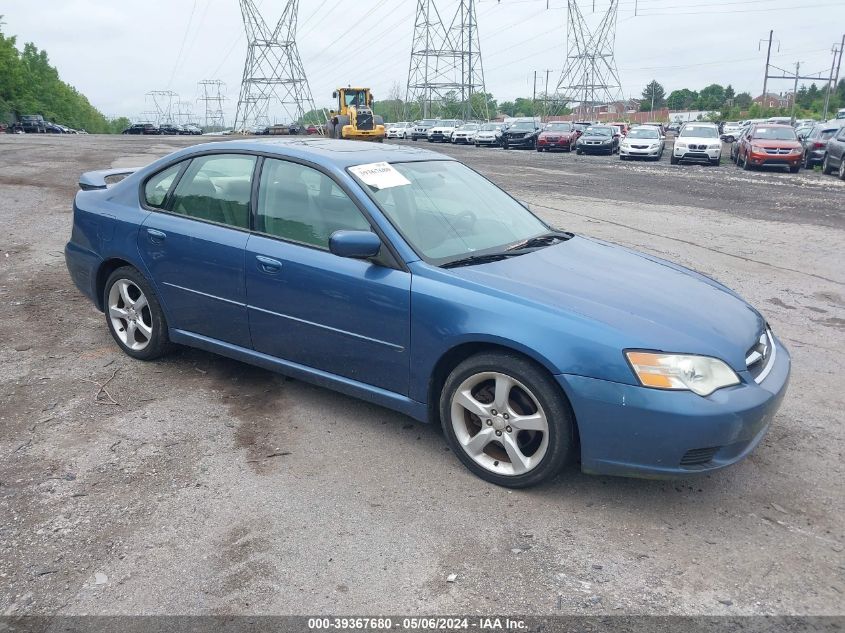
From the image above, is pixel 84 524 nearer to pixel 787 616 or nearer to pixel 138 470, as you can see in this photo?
pixel 138 470

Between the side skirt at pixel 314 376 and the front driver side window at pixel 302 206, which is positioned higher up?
the front driver side window at pixel 302 206

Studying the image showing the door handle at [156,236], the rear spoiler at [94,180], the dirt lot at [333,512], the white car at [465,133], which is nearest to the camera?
the dirt lot at [333,512]

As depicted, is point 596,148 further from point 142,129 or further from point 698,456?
point 142,129

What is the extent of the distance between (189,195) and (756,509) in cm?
378

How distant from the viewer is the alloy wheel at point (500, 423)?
334 cm

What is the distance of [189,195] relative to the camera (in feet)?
15.4

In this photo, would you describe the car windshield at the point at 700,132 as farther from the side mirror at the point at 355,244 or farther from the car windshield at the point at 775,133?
the side mirror at the point at 355,244

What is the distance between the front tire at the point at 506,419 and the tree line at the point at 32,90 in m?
83.4

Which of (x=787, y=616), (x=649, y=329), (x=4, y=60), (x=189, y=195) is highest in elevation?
(x=4, y=60)

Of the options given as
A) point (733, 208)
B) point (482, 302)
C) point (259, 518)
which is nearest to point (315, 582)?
point (259, 518)

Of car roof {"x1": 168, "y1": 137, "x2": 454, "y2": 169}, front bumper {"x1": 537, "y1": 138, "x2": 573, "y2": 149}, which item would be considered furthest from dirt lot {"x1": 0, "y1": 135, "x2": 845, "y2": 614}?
front bumper {"x1": 537, "y1": 138, "x2": 573, "y2": 149}

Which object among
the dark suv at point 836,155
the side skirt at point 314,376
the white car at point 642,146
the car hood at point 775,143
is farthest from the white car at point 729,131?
the side skirt at point 314,376

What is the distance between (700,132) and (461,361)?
86.1 ft

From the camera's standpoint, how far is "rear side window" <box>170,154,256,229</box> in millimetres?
4395
